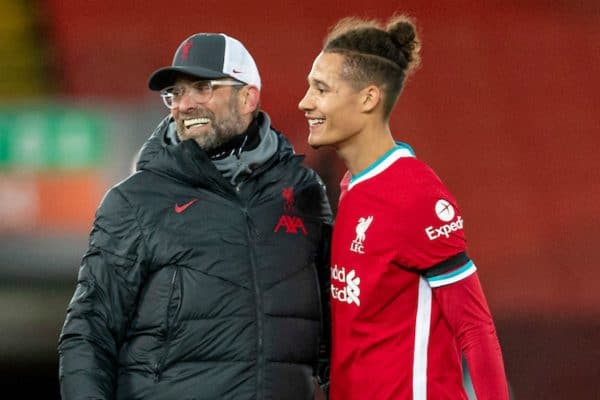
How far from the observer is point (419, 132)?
7270 mm

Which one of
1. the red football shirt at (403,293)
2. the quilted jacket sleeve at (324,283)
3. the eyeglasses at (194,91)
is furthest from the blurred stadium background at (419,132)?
the red football shirt at (403,293)

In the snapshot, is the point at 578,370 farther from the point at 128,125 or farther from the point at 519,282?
the point at 128,125

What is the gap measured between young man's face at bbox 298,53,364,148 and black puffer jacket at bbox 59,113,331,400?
0.71ft

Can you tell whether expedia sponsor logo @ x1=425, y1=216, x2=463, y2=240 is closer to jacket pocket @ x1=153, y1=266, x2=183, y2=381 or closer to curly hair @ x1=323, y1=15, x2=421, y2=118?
curly hair @ x1=323, y1=15, x2=421, y2=118

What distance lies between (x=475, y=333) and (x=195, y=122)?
72cm

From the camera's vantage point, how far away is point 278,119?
21.8 ft

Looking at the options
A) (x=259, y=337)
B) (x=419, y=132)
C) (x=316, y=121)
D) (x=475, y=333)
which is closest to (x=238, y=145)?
(x=316, y=121)

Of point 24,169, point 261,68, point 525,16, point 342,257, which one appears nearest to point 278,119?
point 261,68

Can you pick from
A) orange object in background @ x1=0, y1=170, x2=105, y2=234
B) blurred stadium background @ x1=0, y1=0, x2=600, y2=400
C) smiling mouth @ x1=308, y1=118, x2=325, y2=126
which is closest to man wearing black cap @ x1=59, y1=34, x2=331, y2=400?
smiling mouth @ x1=308, y1=118, x2=325, y2=126

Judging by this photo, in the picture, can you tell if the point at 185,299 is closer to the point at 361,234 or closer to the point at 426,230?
the point at 361,234

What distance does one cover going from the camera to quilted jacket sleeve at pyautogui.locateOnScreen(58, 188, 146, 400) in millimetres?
2334

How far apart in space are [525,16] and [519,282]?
177 centimetres

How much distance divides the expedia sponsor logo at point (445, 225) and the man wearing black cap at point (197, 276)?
11.9 inches

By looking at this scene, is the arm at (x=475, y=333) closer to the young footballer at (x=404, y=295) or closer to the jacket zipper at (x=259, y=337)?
the young footballer at (x=404, y=295)
